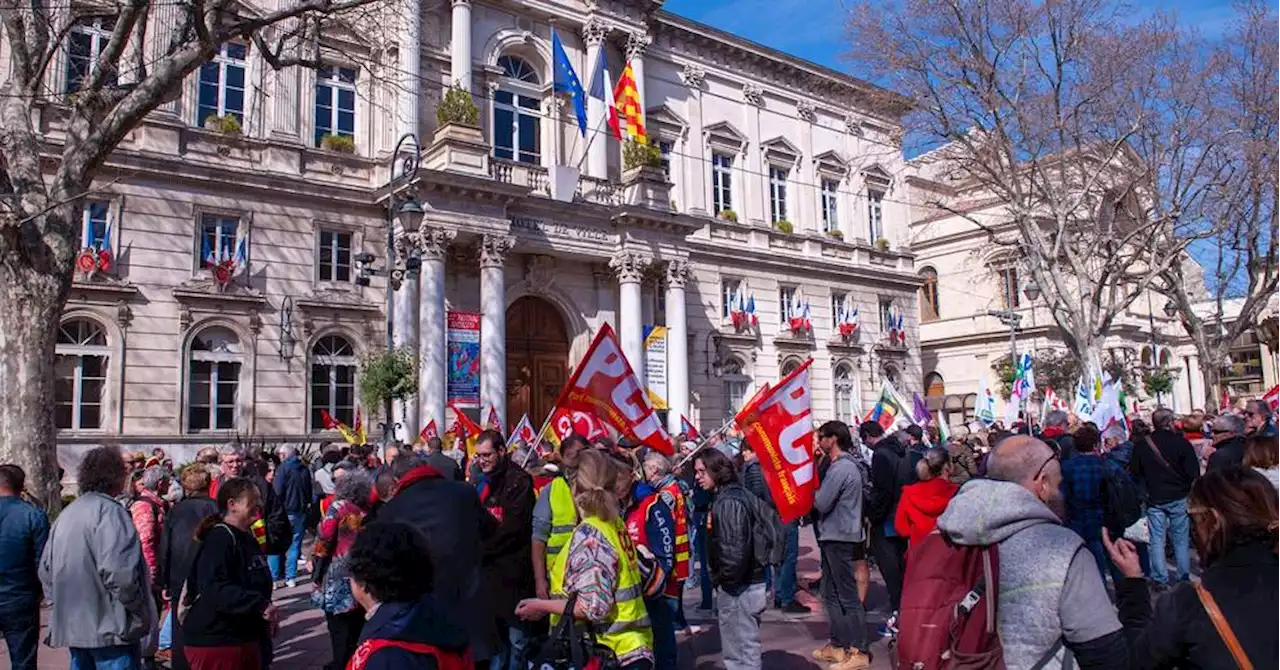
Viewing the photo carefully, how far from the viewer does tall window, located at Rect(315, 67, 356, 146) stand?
23.4 metres

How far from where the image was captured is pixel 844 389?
33.5 m

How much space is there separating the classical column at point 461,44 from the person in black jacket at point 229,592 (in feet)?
67.0

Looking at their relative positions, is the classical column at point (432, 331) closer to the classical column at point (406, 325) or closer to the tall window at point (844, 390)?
the classical column at point (406, 325)

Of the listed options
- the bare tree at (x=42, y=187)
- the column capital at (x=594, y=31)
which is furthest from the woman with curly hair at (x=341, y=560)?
the column capital at (x=594, y=31)

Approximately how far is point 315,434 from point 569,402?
49.6 feet

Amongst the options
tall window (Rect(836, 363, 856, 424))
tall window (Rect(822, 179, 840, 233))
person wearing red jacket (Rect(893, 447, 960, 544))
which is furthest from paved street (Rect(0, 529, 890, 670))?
tall window (Rect(822, 179, 840, 233))

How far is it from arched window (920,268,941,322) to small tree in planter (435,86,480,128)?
97.3 feet

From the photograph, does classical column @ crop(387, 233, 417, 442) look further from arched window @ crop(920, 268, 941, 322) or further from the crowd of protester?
arched window @ crop(920, 268, 941, 322)

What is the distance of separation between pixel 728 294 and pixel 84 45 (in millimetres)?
19283

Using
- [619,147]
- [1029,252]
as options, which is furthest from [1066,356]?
[619,147]

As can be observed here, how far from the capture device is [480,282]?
2408cm

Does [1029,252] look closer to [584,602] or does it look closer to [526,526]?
[526,526]

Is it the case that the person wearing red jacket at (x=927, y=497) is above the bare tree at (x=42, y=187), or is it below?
below

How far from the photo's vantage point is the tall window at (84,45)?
798 inches
